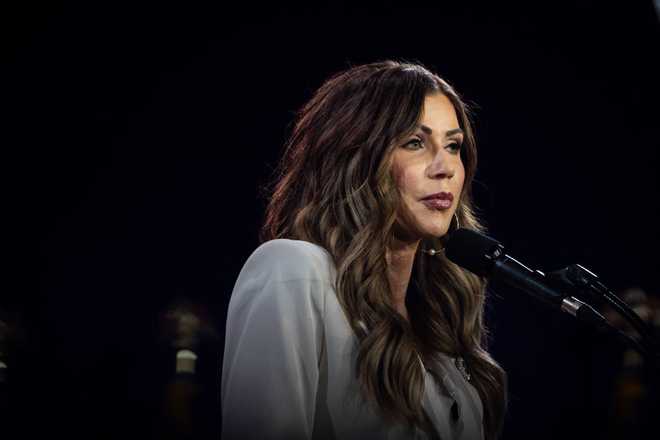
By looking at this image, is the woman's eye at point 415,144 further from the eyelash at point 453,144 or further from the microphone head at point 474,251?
the microphone head at point 474,251

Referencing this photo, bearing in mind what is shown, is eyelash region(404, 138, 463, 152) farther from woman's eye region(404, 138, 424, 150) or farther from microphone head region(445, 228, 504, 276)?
microphone head region(445, 228, 504, 276)

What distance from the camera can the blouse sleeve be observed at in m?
1.56

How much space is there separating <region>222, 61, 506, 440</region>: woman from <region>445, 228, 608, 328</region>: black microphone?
0.28 m

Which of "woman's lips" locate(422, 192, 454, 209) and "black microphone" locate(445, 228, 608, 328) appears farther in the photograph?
"woman's lips" locate(422, 192, 454, 209)

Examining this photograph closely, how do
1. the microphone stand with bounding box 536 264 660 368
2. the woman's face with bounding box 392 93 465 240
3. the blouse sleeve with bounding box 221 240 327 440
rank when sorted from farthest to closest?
the woman's face with bounding box 392 93 465 240, the blouse sleeve with bounding box 221 240 327 440, the microphone stand with bounding box 536 264 660 368

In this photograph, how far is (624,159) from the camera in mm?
3920

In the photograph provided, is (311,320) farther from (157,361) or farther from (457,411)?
(157,361)

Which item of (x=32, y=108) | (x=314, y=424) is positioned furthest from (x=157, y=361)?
(x=314, y=424)

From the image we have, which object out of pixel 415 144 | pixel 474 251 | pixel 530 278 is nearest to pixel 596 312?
pixel 530 278

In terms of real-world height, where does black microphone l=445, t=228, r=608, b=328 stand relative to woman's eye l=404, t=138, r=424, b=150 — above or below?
below

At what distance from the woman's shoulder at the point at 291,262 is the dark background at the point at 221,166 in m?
1.77

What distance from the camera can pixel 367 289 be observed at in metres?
1.81

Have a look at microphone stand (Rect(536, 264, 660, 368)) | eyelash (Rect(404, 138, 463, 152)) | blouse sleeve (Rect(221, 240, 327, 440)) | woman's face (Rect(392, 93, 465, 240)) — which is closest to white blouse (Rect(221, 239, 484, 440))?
blouse sleeve (Rect(221, 240, 327, 440))

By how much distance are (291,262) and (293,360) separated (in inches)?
9.3
